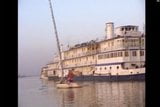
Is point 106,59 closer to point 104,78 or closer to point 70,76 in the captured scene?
point 104,78

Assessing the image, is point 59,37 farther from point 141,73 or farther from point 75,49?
point 141,73

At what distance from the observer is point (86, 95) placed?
1439 millimetres

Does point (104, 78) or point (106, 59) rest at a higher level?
point (106, 59)

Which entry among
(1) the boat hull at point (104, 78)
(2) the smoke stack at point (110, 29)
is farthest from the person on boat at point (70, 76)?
(2) the smoke stack at point (110, 29)

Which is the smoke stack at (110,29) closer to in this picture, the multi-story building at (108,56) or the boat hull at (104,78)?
the multi-story building at (108,56)

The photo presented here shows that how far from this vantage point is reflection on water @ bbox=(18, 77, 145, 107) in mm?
1400

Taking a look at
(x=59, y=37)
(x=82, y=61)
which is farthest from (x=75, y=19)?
(x=82, y=61)

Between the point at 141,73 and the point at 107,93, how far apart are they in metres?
0.21

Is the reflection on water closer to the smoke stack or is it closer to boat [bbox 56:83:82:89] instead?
boat [bbox 56:83:82:89]

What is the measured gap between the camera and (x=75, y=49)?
4.93 ft

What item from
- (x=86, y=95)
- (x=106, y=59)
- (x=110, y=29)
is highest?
(x=110, y=29)

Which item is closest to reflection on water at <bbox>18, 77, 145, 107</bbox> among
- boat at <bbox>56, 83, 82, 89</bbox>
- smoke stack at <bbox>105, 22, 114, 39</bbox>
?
boat at <bbox>56, 83, 82, 89</bbox>

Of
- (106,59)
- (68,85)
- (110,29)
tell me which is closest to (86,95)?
(68,85)

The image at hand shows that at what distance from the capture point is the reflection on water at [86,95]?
1.40 m
